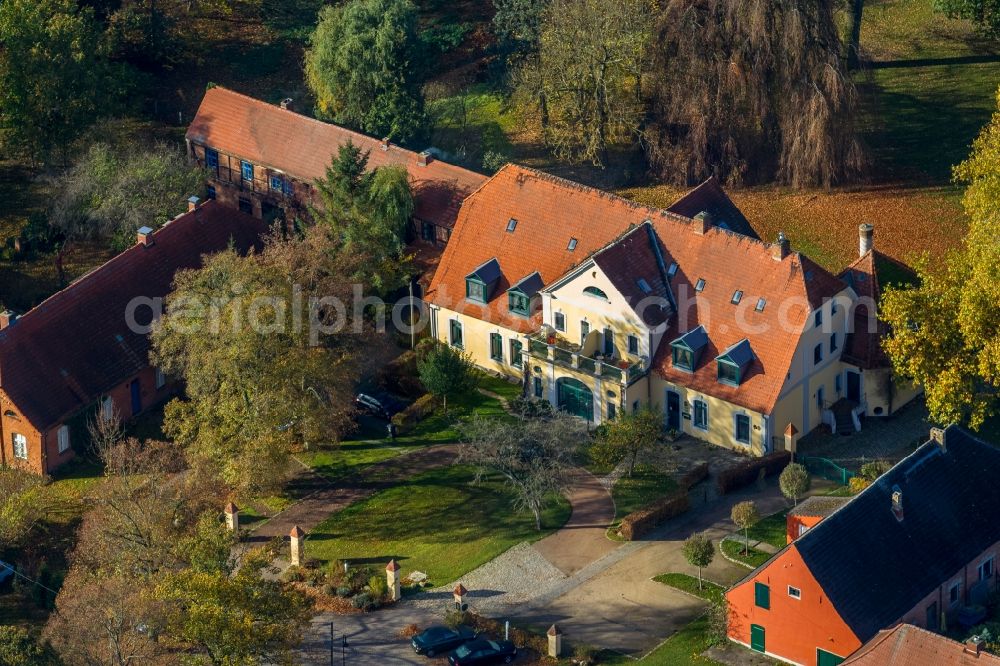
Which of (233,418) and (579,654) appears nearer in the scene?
(579,654)

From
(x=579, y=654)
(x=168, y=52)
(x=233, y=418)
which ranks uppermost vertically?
(x=168, y=52)

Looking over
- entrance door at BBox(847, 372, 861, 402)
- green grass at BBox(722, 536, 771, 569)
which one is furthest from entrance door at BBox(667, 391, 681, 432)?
green grass at BBox(722, 536, 771, 569)

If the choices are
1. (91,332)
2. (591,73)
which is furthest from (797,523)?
(591,73)

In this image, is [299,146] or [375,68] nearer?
[299,146]

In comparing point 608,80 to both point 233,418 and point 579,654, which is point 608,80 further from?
point 579,654

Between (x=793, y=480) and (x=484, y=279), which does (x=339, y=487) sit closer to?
(x=484, y=279)

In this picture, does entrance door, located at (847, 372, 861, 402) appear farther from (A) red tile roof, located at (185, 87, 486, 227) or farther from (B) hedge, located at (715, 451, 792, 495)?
(A) red tile roof, located at (185, 87, 486, 227)

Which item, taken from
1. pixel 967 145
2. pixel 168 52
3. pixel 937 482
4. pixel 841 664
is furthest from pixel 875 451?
pixel 168 52

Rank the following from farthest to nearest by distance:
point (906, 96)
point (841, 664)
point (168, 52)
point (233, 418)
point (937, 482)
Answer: point (168, 52) → point (906, 96) → point (233, 418) → point (937, 482) → point (841, 664)
